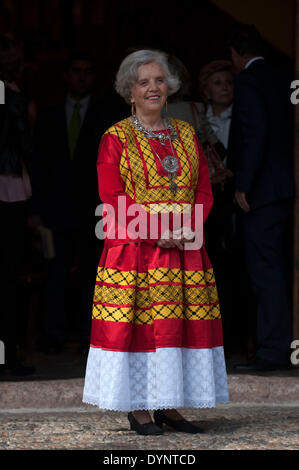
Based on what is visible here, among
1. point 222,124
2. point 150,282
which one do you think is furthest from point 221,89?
point 150,282

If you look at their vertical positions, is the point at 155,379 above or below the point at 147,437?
above

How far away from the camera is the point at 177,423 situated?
4.75m

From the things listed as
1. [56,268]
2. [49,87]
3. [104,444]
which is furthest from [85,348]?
[49,87]

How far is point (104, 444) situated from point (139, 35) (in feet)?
20.5

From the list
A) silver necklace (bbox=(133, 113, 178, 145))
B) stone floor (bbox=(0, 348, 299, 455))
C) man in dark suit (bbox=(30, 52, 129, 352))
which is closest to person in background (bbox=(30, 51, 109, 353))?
man in dark suit (bbox=(30, 52, 129, 352))

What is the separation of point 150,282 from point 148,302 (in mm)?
92

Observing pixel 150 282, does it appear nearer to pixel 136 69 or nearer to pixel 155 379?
pixel 155 379

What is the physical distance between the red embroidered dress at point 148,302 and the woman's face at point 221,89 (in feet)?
5.67

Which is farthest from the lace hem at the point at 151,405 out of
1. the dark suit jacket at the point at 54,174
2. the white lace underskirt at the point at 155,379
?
the dark suit jacket at the point at 54,174

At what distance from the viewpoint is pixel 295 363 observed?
5.92m

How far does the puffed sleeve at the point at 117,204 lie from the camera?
180 inches

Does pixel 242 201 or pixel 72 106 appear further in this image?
pixel 72 106

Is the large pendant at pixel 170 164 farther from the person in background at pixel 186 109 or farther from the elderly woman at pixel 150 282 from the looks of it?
the person in background at pixel 186 109

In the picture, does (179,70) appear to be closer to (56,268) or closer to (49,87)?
(56,268)
